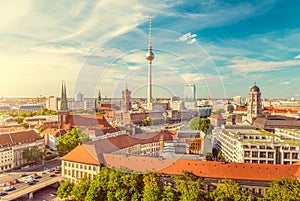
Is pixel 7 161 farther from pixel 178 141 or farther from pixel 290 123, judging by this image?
pixel 290 123

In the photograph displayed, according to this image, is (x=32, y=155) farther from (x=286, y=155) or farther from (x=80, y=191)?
(x=286, y=155)

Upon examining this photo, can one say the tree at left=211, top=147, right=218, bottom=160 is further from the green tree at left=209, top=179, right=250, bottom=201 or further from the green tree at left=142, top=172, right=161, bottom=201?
the green tree at left=142, top=172, right=161, bottom=201

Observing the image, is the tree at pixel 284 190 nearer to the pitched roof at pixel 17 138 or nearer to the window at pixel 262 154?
the window at pixel 262 154

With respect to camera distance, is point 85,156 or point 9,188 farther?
point 85,156

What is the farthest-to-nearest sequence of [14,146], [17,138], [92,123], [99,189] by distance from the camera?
[92,123], [17,138], [14,146], [99,189]

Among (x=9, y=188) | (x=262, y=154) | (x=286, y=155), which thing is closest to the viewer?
(x=9, y=188)

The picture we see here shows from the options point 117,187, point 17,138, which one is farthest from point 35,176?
point 117,187

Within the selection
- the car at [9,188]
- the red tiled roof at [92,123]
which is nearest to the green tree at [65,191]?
the car at [9,188]
